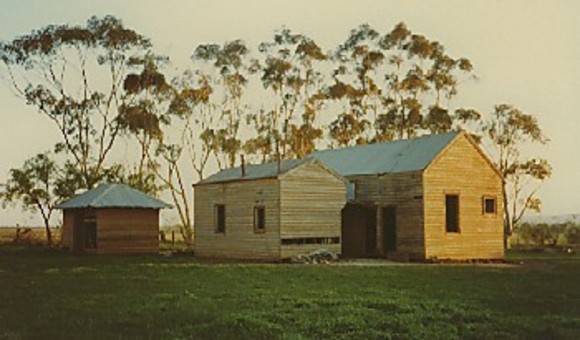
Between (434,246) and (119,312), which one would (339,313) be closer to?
(119,312)

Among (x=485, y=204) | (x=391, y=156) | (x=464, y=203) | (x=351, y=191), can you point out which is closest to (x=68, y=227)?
(x=351, y=191)

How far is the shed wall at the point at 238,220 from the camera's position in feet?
104

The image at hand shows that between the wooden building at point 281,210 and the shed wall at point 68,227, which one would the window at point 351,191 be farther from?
the shed wall at point 68,227

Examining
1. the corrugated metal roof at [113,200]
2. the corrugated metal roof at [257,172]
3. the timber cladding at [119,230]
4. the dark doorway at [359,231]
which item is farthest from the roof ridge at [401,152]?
the timber cladding at [119,230]

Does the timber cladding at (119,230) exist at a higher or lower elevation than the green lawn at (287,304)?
higher

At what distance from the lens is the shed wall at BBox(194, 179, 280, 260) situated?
104 feet

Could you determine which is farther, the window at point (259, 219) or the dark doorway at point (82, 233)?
the dark doorway at point (82, 233)

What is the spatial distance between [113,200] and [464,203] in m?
16.0

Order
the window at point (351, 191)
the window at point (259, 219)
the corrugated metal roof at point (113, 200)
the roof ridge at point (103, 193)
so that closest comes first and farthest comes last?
the window at point (259, 219) → the window at point (351, 191) → the corrugated metal roof at point (113, 200) → the roof ridge at point (103, 193)

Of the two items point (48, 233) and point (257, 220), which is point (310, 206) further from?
point (48, 233)

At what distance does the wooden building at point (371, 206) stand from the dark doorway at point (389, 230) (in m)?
0.04

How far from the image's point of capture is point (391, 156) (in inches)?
1407

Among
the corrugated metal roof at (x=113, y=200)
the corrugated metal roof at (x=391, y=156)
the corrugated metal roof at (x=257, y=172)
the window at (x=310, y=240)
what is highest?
the corrugated metal roof at (x=391, y=156)

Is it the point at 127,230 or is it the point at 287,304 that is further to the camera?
the point at 127,230
